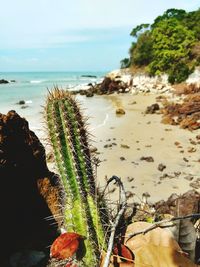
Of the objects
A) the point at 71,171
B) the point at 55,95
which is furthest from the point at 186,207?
the point at 55,95

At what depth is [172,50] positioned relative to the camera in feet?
161

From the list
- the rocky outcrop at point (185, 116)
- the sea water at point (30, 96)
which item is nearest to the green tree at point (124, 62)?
the sea water at point (30, 96)

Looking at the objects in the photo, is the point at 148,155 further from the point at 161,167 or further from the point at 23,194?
the point at 23,194

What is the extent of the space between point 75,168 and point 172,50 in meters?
49.2

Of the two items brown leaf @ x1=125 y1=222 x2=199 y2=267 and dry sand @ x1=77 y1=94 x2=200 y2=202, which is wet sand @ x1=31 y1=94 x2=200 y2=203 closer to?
dry sand @ x1=77 y1=94 x2=200 y2=202

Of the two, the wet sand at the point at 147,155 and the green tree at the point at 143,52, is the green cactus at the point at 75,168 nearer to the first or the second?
the wet sand at the point at 147,155

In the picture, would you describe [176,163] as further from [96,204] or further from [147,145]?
[96,204]

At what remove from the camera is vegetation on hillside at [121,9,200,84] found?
43.1m

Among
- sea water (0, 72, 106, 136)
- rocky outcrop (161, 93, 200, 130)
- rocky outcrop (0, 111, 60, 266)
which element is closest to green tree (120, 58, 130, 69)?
sea water (0, 72, 106, 136)

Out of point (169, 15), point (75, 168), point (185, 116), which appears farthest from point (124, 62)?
point (75, 168)

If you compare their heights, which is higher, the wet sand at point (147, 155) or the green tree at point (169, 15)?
the green tree at point (169, 15)

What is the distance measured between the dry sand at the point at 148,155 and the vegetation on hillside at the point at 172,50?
28.0 m

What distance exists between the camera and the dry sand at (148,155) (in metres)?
7.58

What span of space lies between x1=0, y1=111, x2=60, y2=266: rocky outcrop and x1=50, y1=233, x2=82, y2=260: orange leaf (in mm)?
846
